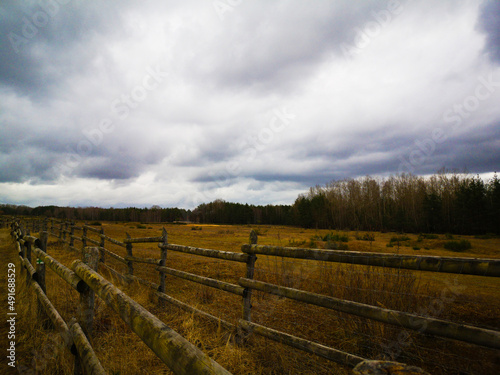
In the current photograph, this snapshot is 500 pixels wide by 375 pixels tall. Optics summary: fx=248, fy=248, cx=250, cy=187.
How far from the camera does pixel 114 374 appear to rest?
2.82m

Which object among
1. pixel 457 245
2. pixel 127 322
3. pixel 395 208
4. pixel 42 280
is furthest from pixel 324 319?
pixel 395 208

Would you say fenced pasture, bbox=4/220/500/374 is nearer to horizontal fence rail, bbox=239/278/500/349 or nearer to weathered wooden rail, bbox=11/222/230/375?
horizontal fence rail, bbox=239/278/500/349

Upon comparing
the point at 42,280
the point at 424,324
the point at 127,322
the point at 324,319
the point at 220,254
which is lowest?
the point at 324,319

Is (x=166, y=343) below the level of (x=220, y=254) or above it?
above

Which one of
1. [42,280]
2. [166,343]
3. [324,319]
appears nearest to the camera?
[166,343]

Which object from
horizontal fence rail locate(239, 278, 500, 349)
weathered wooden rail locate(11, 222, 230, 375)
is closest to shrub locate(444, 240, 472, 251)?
horizontal fence rail locate(239, 278, 500, 349)

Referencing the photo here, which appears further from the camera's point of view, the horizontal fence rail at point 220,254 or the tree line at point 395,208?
the tree line at point 395,208

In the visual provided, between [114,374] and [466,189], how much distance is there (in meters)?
52.3

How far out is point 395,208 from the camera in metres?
55.7

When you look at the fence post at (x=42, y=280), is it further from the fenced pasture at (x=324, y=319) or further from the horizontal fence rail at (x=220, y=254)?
the horizontal fence rail at (x=220, y=254)

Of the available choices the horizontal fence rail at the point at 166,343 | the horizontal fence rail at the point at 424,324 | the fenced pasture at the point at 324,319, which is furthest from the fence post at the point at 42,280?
the horizontal fence rail at the point at 424,324

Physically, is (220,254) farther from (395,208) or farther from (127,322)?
(395,208)

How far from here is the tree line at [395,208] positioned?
38656mm

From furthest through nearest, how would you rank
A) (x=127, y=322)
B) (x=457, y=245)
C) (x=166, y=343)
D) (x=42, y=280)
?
(x=457, y=245) < (x=42, y=280) < (x=127, y=322) < (x=166, y=343)
